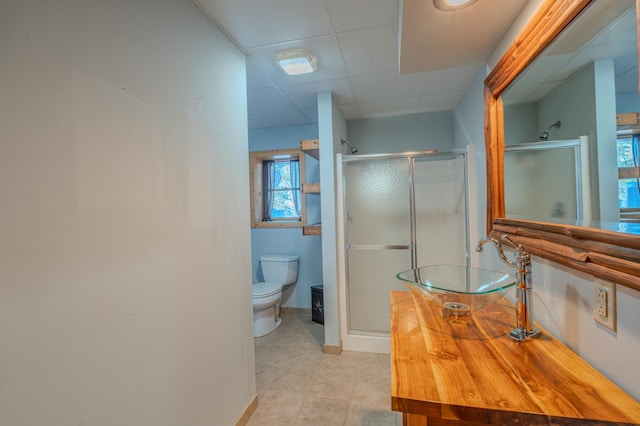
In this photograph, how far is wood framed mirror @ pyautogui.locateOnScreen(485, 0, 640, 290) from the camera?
25.6 inches

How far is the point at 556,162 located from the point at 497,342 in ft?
2.16

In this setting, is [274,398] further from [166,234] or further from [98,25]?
[98,25]

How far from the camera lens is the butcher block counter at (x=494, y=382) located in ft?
2.02

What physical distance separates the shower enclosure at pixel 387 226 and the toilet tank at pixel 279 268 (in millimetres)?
891

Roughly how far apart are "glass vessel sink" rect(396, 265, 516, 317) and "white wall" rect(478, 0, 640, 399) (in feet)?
0.41

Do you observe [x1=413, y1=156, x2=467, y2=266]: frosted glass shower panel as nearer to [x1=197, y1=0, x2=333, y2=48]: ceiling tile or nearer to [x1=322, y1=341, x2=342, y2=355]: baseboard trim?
[x1=322, y1=341, x2=342, y2=355]: baseboard trim

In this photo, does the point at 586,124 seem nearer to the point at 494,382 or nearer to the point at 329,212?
the point at 494,382

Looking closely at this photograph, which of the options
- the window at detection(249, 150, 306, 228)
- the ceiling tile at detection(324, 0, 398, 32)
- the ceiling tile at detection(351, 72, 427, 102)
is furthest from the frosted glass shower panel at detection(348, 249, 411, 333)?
the ceiling tile at detection(324, 0, 398, 32)

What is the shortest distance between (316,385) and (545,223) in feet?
5.98

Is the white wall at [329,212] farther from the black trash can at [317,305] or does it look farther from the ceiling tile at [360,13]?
the ceiling tile at [360,13]

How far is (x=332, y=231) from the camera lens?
2482 millimetres

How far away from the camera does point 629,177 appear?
0.68 m

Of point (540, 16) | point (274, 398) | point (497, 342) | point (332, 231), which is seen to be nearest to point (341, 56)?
point (540, 16)

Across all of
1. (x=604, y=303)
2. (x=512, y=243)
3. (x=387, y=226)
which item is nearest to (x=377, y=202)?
(x=387, y=226)
